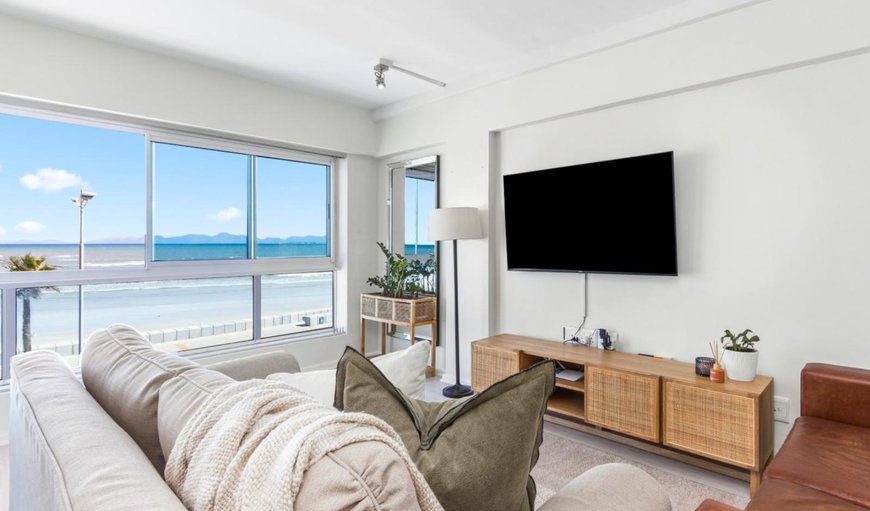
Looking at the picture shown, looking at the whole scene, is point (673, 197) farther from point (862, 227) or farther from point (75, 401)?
point (75, 401)

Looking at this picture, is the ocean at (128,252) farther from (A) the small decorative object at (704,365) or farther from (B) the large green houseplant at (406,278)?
(A) the small decorative object at (704,365)

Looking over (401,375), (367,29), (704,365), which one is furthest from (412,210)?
(401,375)

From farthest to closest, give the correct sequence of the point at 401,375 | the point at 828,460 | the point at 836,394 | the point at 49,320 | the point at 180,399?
the point at 49,320 < the point at 836,394 < the point at 828,460 < the point at 401,375 < the point at 180,399

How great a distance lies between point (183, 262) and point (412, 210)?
6.66 ft

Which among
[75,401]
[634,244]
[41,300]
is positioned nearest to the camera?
[75,401]

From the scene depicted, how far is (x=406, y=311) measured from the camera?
13.4 feet

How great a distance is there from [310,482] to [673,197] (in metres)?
2.67

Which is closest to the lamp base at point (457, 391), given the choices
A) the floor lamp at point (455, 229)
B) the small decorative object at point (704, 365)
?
the floor lamp at point (455, 229)

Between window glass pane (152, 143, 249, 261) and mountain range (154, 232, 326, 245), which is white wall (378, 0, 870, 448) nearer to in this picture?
mountain range (154, 232, 326, 245)

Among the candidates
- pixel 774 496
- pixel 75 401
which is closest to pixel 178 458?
pixel 75 401

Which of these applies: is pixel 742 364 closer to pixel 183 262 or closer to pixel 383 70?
pixel 383 70

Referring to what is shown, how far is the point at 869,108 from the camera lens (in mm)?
2227

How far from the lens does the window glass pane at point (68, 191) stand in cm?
308

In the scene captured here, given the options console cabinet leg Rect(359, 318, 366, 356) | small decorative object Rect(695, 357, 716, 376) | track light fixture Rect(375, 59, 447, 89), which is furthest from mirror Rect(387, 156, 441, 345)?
small decorative object Rect(695, 357, 716, 376)
